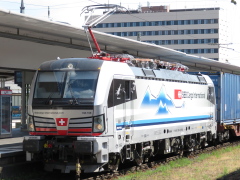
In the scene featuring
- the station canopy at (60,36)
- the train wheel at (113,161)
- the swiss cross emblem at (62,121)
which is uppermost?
the station canopy at (60,36)

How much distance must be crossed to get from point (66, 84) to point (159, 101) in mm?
3926

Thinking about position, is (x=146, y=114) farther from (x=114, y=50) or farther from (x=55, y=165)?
(x=114, y=50)

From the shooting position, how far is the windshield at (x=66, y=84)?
12289 mm

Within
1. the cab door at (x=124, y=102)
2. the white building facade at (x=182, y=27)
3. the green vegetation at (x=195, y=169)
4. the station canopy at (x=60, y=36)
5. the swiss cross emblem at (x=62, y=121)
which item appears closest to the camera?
the swiss cross emblem at (x=62, y=121)

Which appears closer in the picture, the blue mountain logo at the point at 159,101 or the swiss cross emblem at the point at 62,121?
the swiss cross emblem at the point at 62,121

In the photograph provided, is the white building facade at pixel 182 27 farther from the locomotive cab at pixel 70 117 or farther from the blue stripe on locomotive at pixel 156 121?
the locomotive cab at pixel 70 117

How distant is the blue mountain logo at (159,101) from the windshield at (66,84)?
249 cm

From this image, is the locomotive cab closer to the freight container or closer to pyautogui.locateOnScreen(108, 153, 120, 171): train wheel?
pyautogui.locateOnScreen(108, 153, 120, 171): train wheel

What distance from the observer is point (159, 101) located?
50.4ft

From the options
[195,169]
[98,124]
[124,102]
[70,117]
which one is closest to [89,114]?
[98,124]

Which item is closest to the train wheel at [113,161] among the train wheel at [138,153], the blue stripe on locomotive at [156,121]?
the blue stripe on locomotive at [156,121]

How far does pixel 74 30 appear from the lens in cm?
1769

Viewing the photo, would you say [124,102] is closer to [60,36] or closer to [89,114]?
[89,114]

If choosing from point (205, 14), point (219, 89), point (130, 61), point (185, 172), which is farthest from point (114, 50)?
point (205, 14)
